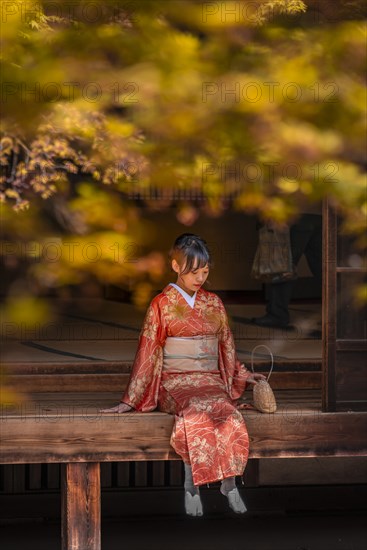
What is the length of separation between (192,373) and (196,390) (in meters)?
0.14

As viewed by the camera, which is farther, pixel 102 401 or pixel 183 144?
pixel 183 144

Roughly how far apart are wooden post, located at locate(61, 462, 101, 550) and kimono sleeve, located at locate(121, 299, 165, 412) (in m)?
0.41

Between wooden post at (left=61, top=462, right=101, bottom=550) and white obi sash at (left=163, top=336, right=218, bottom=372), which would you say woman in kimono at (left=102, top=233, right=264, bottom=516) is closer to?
white obi sash at (left=163, top=336, right=218, bottom=372)

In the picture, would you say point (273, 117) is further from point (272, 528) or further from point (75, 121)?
point (272, 528)

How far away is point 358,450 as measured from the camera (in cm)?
473

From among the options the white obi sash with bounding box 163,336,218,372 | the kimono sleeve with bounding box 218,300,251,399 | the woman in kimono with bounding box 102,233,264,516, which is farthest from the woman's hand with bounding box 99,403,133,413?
the kimono sleeve with bounding box 218,300,251,399

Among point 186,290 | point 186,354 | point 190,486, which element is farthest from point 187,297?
point 190,486

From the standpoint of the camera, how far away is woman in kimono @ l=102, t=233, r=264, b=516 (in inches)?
173

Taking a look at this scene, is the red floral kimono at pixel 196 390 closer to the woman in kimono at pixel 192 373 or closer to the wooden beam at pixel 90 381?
the woman in kimono at pixel 192 373

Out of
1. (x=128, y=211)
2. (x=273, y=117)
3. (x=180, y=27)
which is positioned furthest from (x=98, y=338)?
(x=128, y=211)

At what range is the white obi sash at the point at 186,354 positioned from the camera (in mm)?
4707

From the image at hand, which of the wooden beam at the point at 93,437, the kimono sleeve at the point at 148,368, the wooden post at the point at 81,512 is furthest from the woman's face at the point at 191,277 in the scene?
the wooden post at the point at 81,512

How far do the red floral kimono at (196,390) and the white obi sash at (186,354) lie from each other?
3cm

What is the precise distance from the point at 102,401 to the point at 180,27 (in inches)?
163
